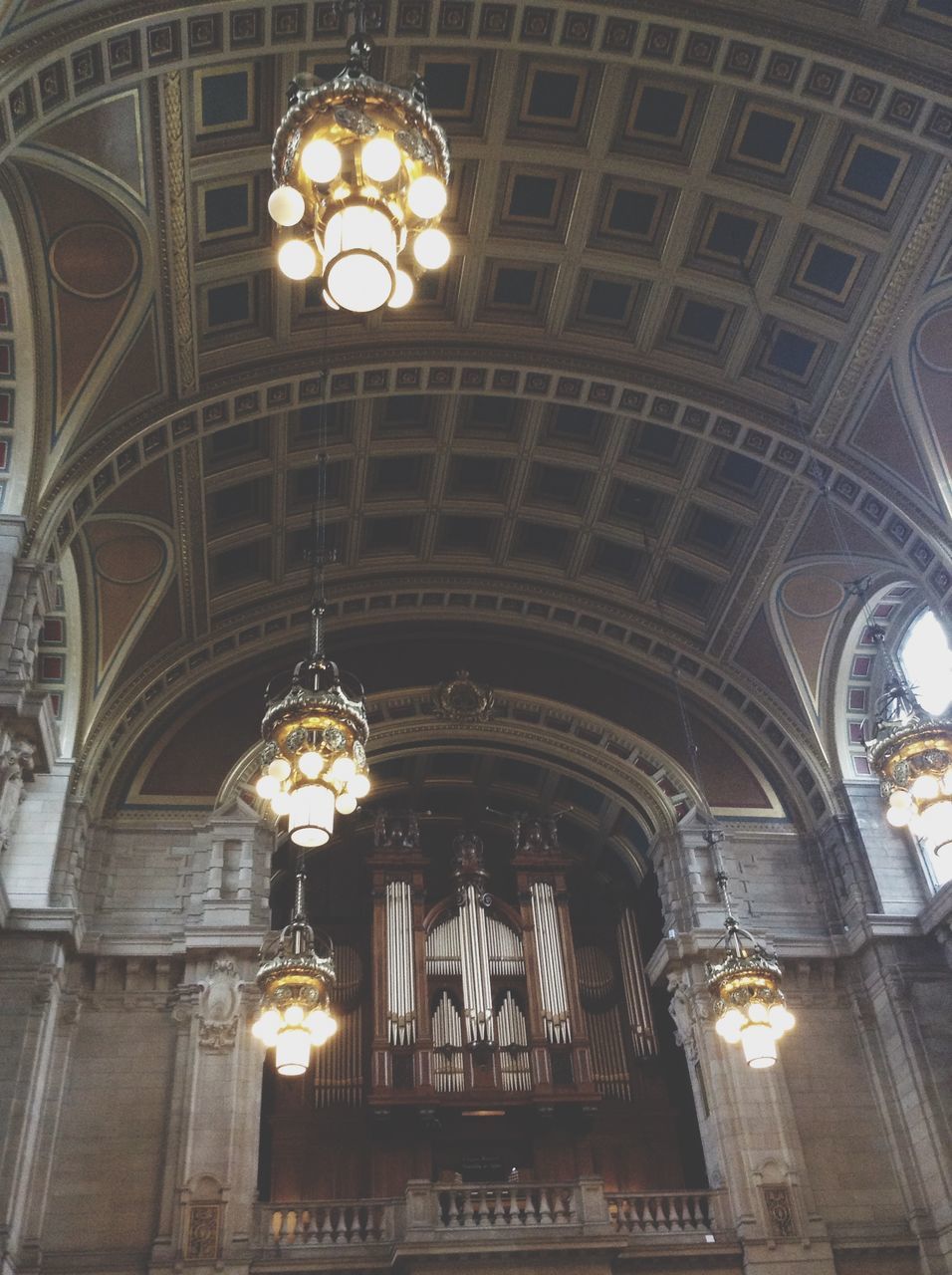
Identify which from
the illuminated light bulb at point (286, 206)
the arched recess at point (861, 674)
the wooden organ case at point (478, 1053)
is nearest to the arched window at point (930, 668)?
the arched recess at point (861, 674)

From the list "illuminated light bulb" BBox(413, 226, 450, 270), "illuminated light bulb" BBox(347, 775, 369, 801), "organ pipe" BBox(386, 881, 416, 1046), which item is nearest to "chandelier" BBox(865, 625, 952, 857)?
"illuminated light bulb" BBox(347, 775, 369, 801)

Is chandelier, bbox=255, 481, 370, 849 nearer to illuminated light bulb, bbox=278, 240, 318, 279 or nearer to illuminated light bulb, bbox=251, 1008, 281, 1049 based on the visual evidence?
illuminated light bulb, bbox=278, 240, 318, 279

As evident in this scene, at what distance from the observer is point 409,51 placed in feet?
37.1

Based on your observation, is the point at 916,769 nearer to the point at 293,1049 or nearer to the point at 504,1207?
the point at 293,1049

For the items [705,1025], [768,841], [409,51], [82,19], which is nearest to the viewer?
[82,19]

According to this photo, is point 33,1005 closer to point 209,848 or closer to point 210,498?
point 209,848

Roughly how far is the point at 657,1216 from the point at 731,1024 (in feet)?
10.4

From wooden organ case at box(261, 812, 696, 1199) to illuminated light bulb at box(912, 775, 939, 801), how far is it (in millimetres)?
7271

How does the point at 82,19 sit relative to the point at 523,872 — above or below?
above

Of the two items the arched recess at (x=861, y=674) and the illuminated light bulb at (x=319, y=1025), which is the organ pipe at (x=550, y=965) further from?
the arched recess at (x=861, y=674)

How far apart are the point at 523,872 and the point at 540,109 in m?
11.1

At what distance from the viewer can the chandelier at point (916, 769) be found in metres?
10.0

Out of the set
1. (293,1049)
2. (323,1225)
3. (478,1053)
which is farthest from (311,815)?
(478,1053)

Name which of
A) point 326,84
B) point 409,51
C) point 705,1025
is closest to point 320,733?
point 326,84
